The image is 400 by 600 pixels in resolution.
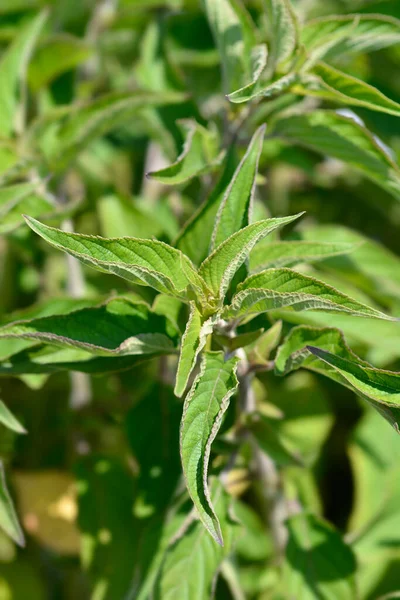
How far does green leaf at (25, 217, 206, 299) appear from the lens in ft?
2.39

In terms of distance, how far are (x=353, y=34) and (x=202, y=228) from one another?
39 centimetres

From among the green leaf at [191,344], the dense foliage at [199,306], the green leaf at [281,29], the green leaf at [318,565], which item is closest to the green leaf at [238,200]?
the dense foliage at [199,306]

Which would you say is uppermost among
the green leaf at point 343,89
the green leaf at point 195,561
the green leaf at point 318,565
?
the green leaf at point 343,89

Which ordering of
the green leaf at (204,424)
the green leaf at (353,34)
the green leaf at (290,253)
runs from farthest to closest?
1. the green leaf at (353,34)
2. the green leaf at (290,253)
3. the green leaf at (204,424)

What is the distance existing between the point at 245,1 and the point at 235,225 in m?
1.17

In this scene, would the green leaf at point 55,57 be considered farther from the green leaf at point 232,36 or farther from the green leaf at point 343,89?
the green leaf at point 343,89

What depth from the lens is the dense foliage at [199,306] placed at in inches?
32.4

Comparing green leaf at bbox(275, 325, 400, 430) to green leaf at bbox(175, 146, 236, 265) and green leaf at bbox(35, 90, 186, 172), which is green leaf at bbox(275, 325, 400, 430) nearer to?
green leaf at bbox(175, 146, 236, 265)

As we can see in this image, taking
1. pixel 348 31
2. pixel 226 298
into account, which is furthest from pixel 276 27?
pixel 226 298

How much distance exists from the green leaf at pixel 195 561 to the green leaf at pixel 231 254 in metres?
0.36

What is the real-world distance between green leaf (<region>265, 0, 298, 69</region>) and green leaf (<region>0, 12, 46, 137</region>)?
55 cm

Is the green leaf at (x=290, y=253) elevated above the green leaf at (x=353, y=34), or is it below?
below

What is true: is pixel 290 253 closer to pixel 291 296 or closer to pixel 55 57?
pixel 291 296

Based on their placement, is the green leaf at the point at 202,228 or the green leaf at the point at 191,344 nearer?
the green leaf at the point at 191,344
